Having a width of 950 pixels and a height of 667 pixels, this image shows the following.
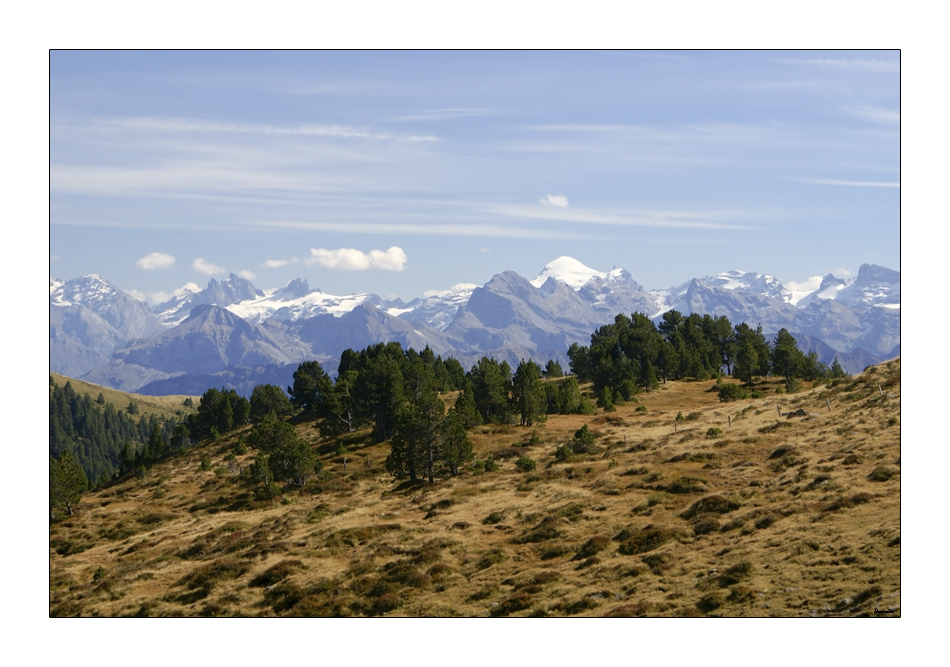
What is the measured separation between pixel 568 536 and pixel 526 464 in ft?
106

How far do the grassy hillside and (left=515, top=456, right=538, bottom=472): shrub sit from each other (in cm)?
86

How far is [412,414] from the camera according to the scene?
289 feet

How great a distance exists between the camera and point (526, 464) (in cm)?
8769

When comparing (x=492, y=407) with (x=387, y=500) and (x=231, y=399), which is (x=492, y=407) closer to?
(x=387, y=500)

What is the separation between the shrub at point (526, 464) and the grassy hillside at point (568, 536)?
86 cm

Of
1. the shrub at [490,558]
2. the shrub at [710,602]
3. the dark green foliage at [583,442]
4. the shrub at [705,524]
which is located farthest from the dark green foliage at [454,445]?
the shrub at [710,602]

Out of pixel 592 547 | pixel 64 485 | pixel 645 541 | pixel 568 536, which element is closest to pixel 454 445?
pixel 568 536

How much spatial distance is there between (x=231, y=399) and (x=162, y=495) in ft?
201

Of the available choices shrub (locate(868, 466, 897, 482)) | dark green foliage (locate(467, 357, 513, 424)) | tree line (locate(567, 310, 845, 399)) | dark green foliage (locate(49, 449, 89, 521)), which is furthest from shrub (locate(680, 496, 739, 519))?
dark green foliage (locate(49, 449, 89, 521))

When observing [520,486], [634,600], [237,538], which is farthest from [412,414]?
[634,600]

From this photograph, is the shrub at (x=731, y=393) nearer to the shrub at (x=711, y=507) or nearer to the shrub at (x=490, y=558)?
the shrub at (x=711, y=507)

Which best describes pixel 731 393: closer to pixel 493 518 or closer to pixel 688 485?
pixel 688 485

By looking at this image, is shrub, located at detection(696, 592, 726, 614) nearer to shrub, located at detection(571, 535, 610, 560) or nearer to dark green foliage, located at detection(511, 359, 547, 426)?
shrub, located at detection(571, 535, 610, 560)

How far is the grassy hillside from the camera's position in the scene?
40.7 meters
